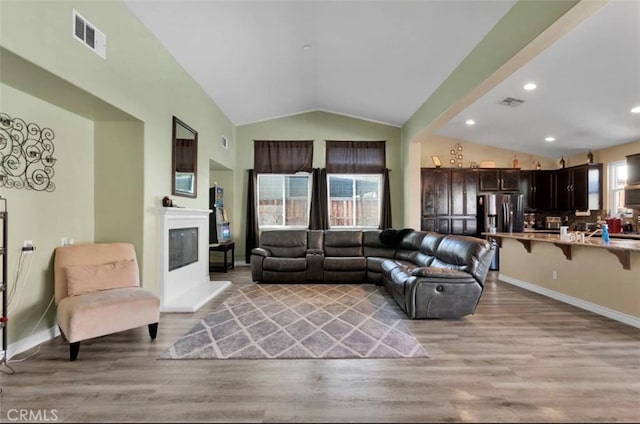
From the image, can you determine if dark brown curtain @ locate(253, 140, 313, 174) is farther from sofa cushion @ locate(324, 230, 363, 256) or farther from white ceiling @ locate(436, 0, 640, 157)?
white ceiling @ locate(436, 0, 640, 157)

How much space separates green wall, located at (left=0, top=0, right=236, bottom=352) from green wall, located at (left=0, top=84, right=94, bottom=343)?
10 millimetres

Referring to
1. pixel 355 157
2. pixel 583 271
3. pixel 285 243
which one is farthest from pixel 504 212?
pixel 285 243

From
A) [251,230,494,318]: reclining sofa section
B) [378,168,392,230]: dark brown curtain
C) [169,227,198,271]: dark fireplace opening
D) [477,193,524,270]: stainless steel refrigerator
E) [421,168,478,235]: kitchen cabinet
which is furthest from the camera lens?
[378,168,392,230]: dark brown curtain

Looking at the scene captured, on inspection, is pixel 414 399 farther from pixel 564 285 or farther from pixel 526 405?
pixel 564 285

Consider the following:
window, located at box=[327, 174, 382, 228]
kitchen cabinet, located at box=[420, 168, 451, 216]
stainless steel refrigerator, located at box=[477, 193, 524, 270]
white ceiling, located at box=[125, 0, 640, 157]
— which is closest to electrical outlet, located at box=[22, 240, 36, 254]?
white ceiling, located at box=[125, 0, 640, 157]

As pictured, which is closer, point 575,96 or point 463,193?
point 575,96

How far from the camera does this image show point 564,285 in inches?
161

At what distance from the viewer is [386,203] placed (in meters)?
6.98

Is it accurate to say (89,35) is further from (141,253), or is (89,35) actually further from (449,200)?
(449,200)

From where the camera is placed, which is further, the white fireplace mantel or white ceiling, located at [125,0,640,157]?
the white fireplace mantel

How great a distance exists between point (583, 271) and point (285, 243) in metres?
4.48

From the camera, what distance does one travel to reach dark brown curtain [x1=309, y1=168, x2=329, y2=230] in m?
6.89

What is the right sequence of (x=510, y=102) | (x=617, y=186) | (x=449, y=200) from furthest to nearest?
(x=449, y=200)
(x=617, y=186)
(x=510, y=102)

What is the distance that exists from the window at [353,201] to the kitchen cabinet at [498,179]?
233 centimetres
